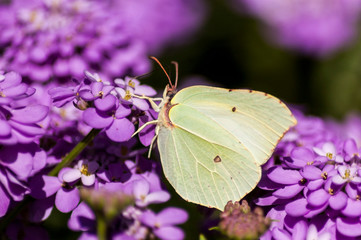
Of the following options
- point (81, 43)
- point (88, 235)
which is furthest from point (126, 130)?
point (81, 43)

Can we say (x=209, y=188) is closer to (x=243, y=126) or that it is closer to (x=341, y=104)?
(x=243, y=126)

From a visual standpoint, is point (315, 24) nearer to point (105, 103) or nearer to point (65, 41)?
point (65, 41)

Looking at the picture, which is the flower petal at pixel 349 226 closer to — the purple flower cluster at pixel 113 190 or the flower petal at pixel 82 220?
the purple flower cluster at pixel 113 190

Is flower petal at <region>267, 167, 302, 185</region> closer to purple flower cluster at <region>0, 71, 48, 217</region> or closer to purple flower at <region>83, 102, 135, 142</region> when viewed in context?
purple flower at <region>83, 102, 135, 142</region>

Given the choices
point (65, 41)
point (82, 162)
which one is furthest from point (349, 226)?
point (65, 41)

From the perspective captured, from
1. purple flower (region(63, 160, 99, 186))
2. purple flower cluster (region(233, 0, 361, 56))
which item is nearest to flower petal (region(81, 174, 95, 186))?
purple flower (region(63, 160, 99, 186))

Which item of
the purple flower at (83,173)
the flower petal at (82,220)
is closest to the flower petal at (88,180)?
the purple flower at (83,173)
